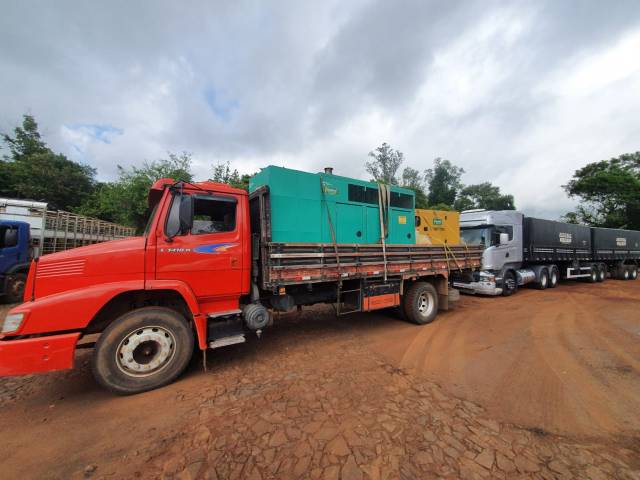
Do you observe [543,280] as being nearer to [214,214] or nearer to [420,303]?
[420,303]

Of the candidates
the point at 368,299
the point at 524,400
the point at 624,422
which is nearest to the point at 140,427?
the point at 368,299

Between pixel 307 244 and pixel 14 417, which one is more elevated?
pixel 307 244

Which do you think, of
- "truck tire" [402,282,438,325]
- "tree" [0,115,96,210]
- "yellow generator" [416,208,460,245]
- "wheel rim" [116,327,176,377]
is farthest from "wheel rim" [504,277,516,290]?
"tree" [0,115,96,210]

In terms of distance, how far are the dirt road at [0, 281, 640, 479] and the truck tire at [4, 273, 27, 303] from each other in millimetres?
6365

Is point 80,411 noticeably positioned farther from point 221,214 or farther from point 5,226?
point 5,226

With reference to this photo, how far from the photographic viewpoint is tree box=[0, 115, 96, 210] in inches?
1051

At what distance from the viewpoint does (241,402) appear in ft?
10.00

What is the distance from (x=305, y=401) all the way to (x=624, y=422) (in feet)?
11.0

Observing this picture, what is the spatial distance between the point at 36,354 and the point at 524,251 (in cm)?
1400

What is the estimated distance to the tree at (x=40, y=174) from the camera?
1051 inches

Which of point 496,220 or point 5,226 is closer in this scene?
point 5,226

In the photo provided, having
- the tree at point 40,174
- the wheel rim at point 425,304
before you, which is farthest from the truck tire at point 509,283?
the tree at point 40,174

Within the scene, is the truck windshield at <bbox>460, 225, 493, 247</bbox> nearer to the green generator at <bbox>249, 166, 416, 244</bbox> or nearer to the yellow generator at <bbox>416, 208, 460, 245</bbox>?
the yellow generator at <bbox>416, 208, 460, 245</bbox>

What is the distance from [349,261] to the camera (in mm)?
4953
